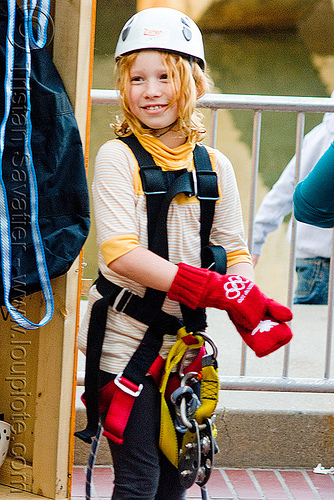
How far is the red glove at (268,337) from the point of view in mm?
2113

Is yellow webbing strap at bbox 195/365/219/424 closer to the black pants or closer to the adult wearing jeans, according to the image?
the black pants

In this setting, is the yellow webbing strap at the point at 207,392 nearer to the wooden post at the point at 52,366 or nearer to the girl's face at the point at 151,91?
the wooden post at the point at 52,366

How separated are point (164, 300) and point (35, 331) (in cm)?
64

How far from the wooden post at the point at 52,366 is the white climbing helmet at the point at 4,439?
5cm

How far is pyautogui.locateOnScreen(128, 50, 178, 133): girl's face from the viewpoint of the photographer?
228cm

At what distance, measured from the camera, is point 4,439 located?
2.70 m

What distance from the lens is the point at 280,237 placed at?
8188 millimetres

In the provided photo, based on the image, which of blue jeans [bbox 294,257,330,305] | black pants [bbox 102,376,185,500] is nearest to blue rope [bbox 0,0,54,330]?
black pants [bbox 102,376,185,500]

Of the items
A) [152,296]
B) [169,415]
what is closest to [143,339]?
[152,296]

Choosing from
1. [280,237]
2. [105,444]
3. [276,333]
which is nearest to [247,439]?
[105,444]

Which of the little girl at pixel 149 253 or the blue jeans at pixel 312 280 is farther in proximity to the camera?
the blue jeans at pixel 312 280

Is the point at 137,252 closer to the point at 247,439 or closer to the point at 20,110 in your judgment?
the point at 20,110

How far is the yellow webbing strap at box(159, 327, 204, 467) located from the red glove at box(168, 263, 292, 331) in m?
0.17

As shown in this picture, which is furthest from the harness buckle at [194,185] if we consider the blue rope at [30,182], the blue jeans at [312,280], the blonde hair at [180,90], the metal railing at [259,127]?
the blue jeans at [312,280]
